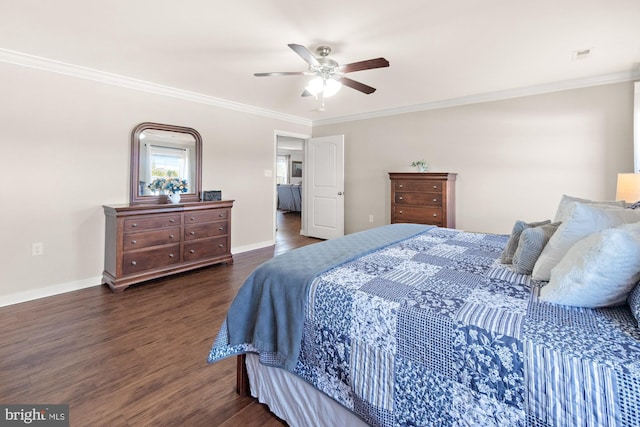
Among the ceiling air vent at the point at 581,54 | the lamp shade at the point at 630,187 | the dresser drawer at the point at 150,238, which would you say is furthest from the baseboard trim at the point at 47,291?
the ceiling air vent at the point at 581,54

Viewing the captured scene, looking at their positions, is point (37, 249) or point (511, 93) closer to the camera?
point (37, 249)

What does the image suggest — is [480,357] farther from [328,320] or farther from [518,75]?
[518,75]

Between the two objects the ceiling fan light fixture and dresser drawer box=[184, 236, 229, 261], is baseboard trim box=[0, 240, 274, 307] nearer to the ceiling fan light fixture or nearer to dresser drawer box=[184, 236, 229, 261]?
dresser drawer box=[184, 236, 229, 261]

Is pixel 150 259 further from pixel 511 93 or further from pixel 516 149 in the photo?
pixel 511 93

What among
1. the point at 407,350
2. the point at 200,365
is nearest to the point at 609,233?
the point at 407,350

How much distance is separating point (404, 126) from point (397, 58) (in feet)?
6.68

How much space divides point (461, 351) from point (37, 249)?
12.6 feet

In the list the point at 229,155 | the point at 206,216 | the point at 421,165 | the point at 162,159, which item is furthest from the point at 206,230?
the point at 421,165

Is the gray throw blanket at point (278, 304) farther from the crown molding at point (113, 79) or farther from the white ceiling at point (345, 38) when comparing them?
the crown molding at point (113, 79)

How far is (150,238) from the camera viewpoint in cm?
329

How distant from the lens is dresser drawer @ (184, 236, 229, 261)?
3.65 meters

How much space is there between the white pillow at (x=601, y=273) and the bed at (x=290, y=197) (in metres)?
8.63

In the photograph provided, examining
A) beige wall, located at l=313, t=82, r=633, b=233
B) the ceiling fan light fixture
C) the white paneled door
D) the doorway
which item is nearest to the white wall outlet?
the ceiling fan light fixture

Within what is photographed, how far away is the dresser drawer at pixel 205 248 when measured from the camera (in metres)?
3.65
